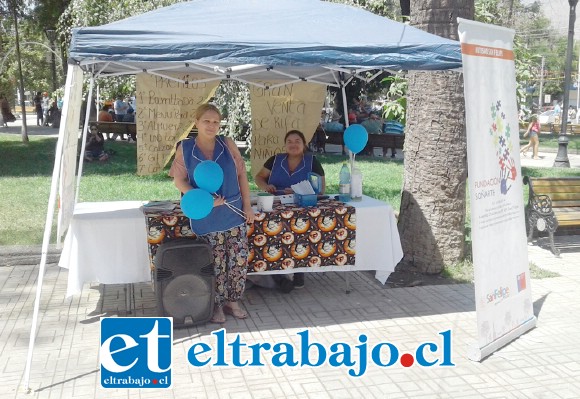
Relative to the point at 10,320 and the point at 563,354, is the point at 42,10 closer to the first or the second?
the point at 10,320

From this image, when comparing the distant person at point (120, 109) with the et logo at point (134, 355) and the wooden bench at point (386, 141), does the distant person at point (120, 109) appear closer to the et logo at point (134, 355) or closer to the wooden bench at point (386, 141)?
the wooden bench at point (386, 141)

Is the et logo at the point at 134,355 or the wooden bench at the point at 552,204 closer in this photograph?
the et logo at the point at 134,355

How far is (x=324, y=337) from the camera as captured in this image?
16.1 feet

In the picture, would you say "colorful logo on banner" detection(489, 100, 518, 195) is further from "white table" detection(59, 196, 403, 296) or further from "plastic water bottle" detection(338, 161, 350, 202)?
"white table" detection(59, 196, 403, 296)

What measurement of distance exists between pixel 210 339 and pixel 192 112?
108 inches

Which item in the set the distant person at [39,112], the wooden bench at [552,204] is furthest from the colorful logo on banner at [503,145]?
the distant person at [39,112]

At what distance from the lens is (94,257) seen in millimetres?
5141

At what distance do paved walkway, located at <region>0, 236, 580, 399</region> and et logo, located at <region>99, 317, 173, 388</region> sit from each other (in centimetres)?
8

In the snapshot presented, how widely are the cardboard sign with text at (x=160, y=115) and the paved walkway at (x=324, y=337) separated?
1.34 m

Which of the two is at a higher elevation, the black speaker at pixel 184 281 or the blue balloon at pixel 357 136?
the blue balloon at pixel 357 136

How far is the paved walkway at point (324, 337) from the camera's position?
4039mm

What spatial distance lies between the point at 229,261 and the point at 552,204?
468 centimetres

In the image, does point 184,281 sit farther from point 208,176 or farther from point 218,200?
point 208,176

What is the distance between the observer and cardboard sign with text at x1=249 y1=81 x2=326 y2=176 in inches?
277
